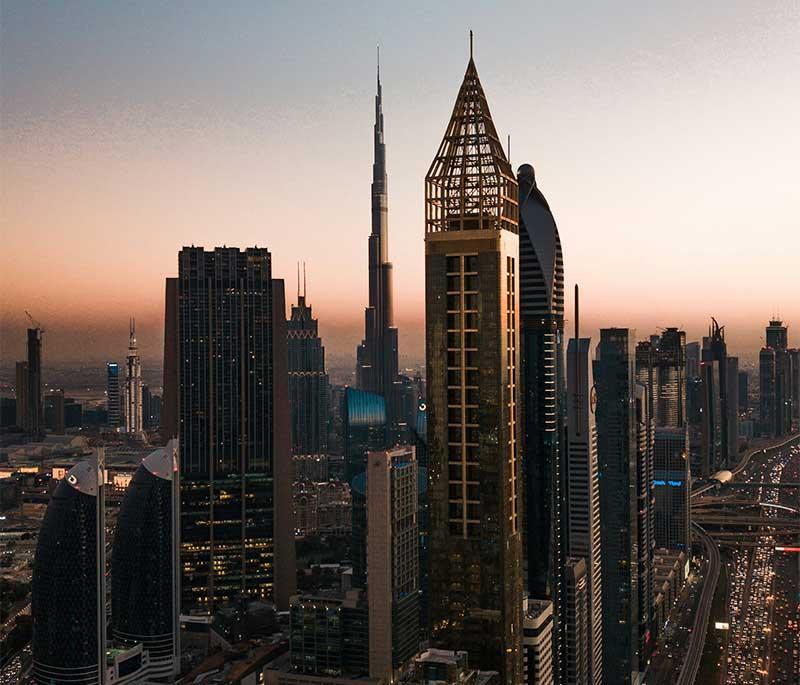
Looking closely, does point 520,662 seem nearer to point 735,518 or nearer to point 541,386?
point 541,386

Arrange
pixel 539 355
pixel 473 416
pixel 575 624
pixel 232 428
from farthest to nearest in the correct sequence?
pixel 232 428 → pixel 539 355 → pixel 575 624 → pixel 473 416

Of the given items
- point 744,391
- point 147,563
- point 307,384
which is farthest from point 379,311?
point 147,563

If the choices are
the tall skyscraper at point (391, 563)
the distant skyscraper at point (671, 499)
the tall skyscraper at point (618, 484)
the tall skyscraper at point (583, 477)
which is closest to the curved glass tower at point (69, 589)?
the tall skyscraper at point (391, 563)

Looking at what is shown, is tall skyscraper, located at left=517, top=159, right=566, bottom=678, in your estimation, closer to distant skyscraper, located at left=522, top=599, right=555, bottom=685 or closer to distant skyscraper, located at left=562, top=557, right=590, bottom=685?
distant skyscraper, located at left=562, top=557, right=590, bottom=685

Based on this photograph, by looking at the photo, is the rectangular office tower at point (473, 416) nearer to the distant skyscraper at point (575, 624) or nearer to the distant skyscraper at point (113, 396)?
the distant skyscraper at point (113, 396)

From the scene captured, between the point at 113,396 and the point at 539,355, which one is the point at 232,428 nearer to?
the point at 113,396

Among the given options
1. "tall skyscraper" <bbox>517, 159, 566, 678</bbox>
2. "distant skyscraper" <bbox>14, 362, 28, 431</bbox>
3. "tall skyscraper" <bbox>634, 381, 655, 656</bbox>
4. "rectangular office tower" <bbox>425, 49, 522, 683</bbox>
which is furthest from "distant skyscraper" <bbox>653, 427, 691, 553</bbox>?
"distant skyscraper" <bbox>14, 362, 28, 431</bbox>
